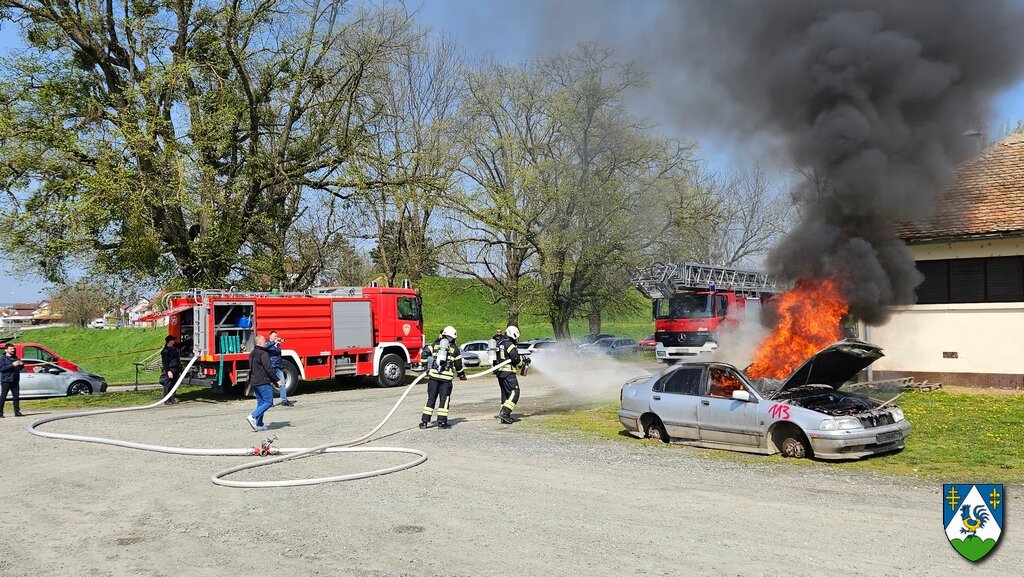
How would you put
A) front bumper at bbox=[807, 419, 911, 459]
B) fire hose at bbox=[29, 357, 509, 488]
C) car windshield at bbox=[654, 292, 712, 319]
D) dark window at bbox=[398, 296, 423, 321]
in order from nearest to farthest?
fire hose at bbox=[29, 357, 509, 488] → front bumper at bbox=[807, 419, 911, 459] → dark window at bbox=[398, 296, 423, 321] → car windshield at bbox=[654, 292, 712, 319]

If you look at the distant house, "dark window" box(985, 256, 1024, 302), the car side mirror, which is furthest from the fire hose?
"dark window" box(985, 256, 1024, 302)

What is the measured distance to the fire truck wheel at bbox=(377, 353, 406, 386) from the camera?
2248 centimetres

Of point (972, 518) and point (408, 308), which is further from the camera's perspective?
point (408, 308)

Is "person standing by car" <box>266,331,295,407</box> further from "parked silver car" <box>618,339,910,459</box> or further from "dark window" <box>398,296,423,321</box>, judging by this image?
"parked silver car" <box>618,339,910,459</box>

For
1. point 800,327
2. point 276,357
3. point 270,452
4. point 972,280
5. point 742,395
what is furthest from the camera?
point 276,357

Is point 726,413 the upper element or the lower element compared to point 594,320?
lower

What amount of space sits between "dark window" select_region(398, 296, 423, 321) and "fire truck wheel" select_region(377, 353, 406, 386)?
1.26 m

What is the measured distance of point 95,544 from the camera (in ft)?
21.2

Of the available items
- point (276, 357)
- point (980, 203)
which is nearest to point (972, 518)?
point (980, 203)

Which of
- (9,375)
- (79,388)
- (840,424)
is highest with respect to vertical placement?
(9,375)

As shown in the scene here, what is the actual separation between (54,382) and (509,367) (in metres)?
15.6

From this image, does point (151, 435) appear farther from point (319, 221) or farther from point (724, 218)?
point (724, 218)

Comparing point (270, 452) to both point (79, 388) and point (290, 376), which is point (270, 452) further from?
point (79, 388)

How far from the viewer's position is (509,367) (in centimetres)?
1360
